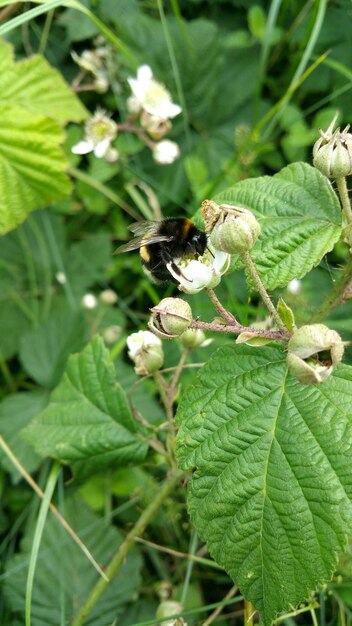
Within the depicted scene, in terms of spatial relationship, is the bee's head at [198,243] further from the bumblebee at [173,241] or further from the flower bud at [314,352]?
the flower bud at [314,352]

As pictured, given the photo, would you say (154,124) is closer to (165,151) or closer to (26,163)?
(165,151)

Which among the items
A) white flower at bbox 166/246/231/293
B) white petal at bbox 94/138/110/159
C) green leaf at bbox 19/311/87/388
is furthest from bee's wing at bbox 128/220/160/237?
green leaf at bbox 19/311/87/388

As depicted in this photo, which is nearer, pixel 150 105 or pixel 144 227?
pixel 144 227

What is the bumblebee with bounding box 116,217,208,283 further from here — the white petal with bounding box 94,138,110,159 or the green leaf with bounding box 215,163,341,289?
the white petal with bounding box 94,138,110,159

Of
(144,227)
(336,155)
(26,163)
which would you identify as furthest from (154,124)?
(336,155)

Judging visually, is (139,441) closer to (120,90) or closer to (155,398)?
(155,398)

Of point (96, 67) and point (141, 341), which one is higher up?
point (96, 67)
